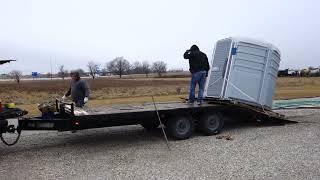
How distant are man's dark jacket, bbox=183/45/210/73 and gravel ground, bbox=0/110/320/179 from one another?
1.81 metres

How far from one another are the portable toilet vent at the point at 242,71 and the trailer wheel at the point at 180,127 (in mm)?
1636

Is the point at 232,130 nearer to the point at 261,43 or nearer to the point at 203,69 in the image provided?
the point at 203,69

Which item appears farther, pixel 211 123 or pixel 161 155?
pixel 211 123

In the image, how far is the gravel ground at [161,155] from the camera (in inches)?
289

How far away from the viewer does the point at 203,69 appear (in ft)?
38.3

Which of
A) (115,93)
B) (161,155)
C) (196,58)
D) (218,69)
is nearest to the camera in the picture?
(161,155)

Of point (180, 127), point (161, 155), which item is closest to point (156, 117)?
point (180, 127)

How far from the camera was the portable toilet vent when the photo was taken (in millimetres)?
11688

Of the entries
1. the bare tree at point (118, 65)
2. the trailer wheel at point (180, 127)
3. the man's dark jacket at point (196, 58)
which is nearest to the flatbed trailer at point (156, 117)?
the trailer wheel at point (180, 127)

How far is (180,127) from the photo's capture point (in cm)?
1036

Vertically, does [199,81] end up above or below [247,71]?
below

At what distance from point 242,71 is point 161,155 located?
4218 mm

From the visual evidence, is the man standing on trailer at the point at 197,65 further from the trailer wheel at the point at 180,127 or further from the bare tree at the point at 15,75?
the bare tree at the point at 15,75

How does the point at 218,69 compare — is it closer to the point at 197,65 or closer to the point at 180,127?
the point at 197,65
